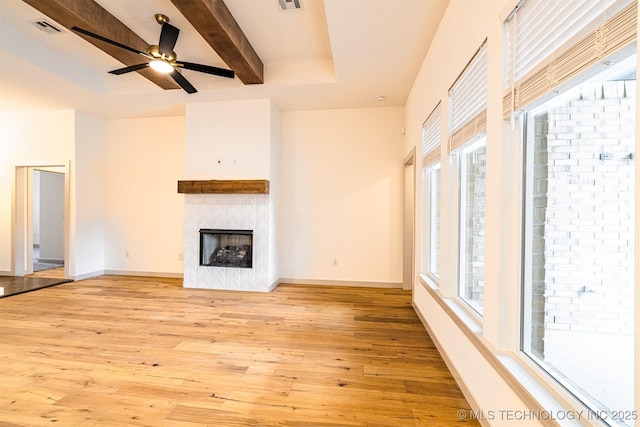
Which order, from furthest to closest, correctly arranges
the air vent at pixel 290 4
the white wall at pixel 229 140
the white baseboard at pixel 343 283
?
1. the white baseboard at pixel 343 283
2. the white wall at pixel 229 140
3. the air vent at pixel 290 4

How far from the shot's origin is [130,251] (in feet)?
17.7

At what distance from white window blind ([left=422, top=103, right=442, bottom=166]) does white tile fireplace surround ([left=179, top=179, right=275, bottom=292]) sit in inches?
96.0

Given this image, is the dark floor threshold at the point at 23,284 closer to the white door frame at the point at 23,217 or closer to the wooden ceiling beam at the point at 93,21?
the white door frame at the point at 23,217

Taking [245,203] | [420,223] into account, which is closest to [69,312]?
[245,203]

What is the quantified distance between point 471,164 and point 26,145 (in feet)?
23.6

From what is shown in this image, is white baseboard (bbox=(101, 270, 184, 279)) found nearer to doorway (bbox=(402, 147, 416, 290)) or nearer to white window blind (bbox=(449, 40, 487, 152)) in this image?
doorway (bbox=(402, 147, 416, 290))

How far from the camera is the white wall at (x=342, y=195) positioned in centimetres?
470

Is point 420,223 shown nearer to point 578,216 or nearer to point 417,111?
point 417,111

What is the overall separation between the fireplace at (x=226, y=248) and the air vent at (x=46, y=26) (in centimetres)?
293

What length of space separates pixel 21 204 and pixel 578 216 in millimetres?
7842

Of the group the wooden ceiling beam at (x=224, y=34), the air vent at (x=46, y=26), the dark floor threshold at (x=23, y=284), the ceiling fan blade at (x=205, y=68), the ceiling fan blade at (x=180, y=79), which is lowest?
the dark floor threshold at (x=23, y=284)

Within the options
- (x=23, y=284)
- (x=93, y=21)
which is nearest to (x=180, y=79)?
(x=93, y=21)

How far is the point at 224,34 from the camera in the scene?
273 centimetres

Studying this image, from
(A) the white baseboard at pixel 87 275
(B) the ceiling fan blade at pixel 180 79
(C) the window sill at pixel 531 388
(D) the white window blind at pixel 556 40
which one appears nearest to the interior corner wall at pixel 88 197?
(A) the white baseboard at pixel 87 275
